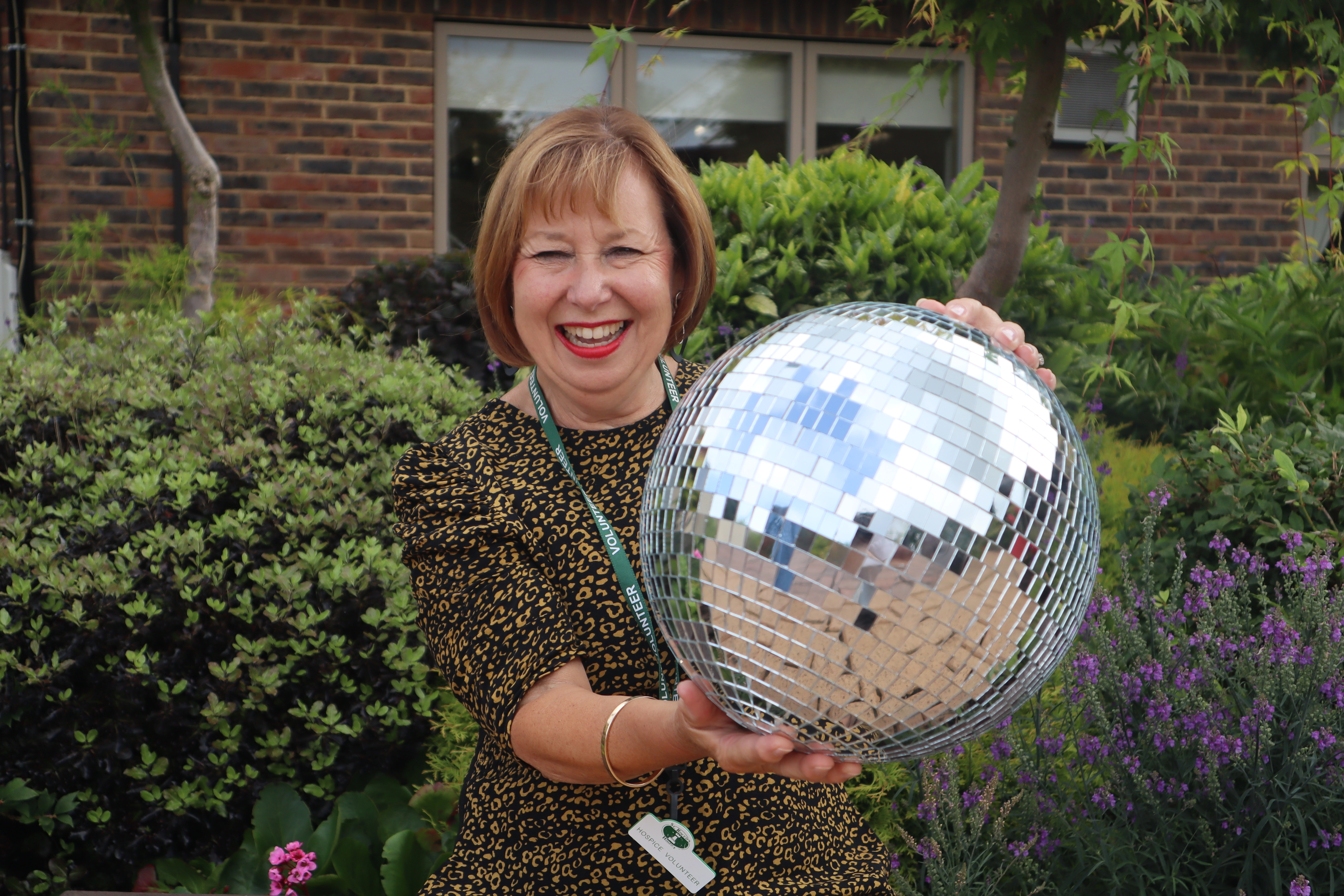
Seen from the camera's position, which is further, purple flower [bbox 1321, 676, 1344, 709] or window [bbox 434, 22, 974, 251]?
window [bbox 434, 22, 974, 251]

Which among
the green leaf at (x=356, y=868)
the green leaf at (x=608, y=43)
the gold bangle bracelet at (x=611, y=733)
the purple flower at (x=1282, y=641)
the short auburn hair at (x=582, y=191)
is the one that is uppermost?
the green leaf at (x=608, y=43)

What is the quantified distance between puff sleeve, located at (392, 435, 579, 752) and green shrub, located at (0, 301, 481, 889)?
1112 mm

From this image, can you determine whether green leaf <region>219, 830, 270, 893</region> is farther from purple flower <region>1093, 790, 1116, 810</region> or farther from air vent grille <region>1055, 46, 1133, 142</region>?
air vent grille <region>1055, 46, 1133, 142</region>

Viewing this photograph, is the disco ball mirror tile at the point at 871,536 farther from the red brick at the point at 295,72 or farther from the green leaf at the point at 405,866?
the red brick at the point at 295,72

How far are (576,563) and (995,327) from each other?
754mm

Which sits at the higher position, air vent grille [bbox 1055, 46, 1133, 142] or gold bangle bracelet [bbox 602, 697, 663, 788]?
air vent grille [bbox 1055, 46, 1133, 142]

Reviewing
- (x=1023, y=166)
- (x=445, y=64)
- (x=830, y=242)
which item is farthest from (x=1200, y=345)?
(x=445, y=64)

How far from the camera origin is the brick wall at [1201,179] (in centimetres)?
775

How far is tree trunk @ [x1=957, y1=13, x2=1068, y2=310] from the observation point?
332 cm

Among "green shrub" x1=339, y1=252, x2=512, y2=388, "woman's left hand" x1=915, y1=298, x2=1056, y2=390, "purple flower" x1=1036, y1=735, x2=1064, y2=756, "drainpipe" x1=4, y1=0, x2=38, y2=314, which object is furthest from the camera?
"drainpipe" x1=4, y1=0, x2=38, y2=314

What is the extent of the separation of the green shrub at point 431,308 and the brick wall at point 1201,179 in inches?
169

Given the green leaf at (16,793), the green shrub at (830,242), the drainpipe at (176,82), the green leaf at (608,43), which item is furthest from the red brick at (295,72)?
the green leaf at (16,793)

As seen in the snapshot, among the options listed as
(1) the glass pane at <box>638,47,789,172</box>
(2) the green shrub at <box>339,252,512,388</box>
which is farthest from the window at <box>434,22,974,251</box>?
(2) the green shrub at <box>339,252,512,388</box>

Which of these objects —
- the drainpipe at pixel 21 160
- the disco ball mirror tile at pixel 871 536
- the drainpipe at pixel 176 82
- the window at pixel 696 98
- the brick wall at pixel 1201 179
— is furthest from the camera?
the brick wall at pixel 1201 179
